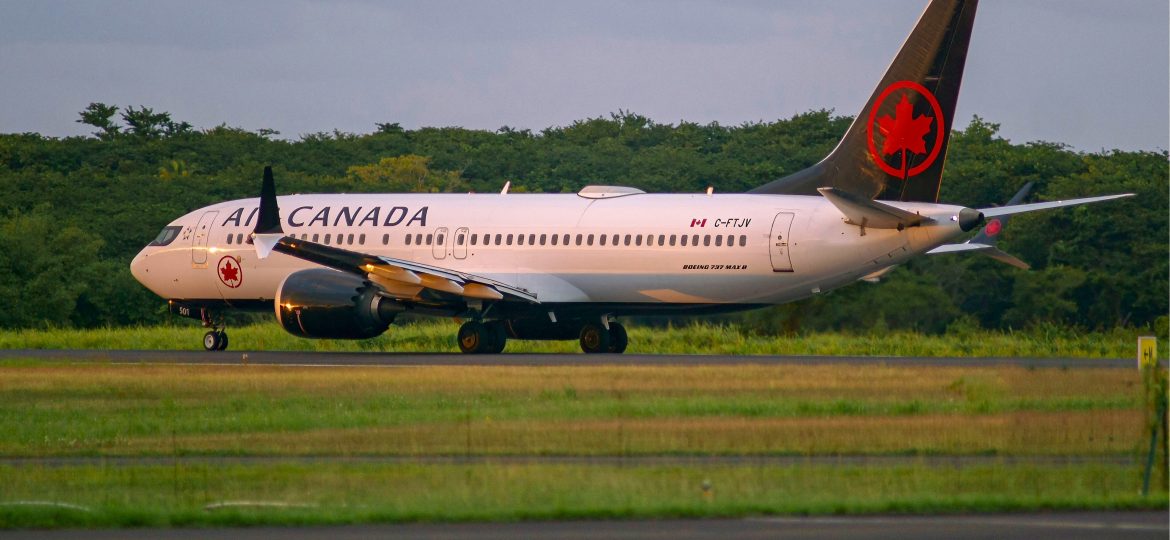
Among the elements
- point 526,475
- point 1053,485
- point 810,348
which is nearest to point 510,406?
point 526,475

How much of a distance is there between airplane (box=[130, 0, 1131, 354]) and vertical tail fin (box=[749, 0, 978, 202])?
0.09ft

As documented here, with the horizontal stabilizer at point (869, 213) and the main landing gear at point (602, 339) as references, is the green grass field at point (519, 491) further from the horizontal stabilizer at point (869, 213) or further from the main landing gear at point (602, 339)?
the main landing gear at point (602, 339)

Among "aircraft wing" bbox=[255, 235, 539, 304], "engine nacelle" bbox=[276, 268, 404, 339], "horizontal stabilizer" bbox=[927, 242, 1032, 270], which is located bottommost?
"engine nacelle" bbox=[276, 268, 404, 339]

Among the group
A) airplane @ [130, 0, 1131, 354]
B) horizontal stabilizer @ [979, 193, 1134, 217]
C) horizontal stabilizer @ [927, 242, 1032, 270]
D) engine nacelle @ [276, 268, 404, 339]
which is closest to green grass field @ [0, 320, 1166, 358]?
horizontal stabilizer @ [927, 242, 1032, 270]

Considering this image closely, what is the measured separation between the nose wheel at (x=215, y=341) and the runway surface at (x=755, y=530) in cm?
2794

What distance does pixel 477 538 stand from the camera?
14.3 meters

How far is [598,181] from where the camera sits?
9556cm

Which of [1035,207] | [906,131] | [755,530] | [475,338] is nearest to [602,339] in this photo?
[475,338]

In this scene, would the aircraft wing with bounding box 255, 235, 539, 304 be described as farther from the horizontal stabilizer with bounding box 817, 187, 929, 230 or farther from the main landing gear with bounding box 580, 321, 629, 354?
the horizontal stabilizer with bounding box 817, 187, 929, 230

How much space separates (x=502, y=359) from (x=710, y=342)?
28.3 ft

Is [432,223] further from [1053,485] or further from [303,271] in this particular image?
[1053,485]

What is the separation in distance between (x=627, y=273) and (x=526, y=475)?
68.9 feet

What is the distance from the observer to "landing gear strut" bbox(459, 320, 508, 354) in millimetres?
40031

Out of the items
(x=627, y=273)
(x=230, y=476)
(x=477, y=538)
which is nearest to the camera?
(x=477, y=538)
